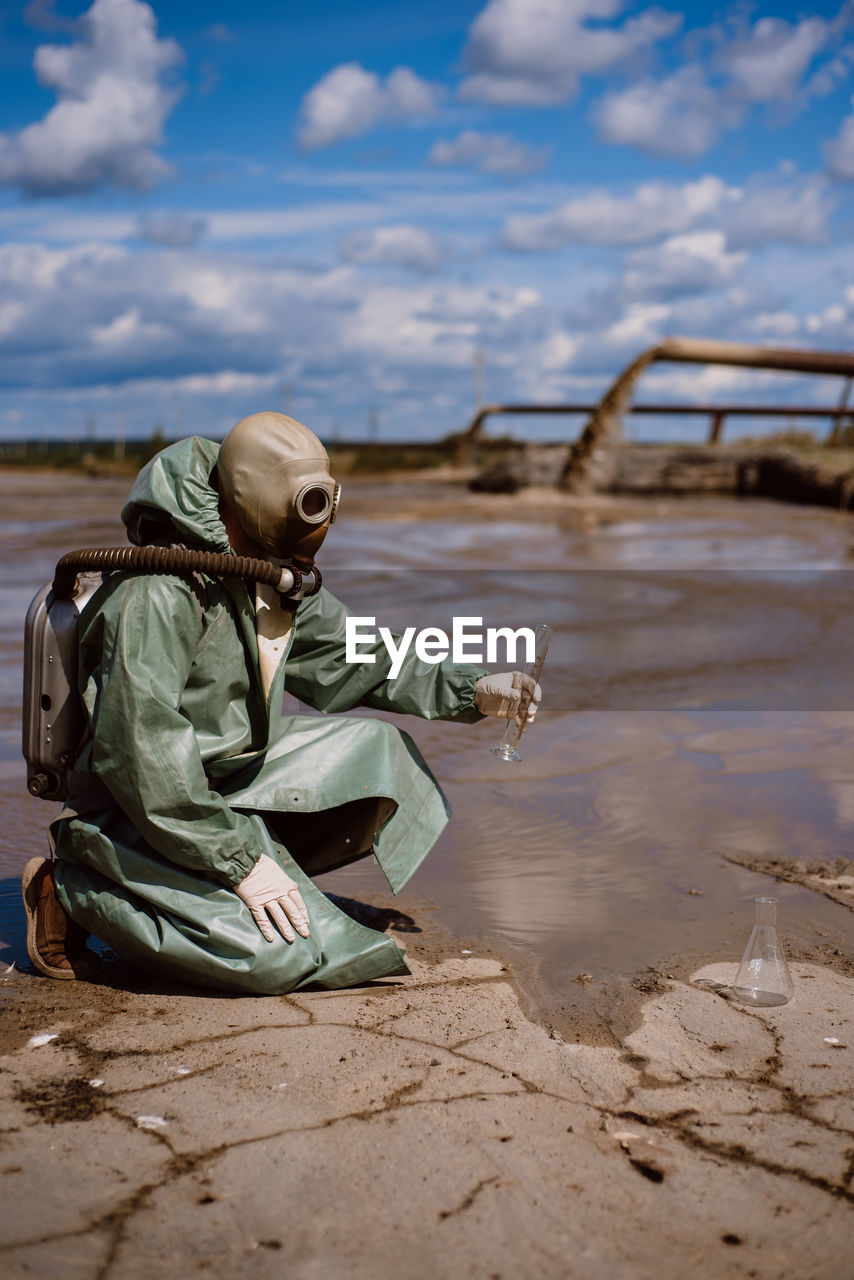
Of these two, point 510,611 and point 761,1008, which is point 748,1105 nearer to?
point 761,1008

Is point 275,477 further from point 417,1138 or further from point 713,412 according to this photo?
point 713,412

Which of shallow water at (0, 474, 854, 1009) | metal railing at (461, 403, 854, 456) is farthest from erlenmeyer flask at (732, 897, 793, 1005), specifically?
metal railing at (461, 403, 854, 456)

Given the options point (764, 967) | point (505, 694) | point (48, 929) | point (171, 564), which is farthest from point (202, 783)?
point (764, 967)

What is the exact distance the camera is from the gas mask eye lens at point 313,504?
2824mm

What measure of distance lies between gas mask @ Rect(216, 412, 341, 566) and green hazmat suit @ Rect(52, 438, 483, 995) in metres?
0.08

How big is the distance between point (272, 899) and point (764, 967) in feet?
3.84

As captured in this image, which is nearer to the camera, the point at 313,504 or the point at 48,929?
the point at 313,504

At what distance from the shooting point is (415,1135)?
2.23 metres

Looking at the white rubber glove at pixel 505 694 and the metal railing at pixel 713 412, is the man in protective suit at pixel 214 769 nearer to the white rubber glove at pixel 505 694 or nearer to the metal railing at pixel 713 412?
the white rubber glove at pixel 505 694

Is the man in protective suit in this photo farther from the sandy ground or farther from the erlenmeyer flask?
the erlenmeyer flask

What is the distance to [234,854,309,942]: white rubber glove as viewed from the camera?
9.11 feet

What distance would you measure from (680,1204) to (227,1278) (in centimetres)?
74

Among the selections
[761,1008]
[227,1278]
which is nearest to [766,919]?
[761,1008]

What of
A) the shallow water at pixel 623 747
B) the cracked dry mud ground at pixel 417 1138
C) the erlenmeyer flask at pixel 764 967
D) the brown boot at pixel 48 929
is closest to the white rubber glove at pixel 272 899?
the cracked dry mud ground at pixel 417 1138
